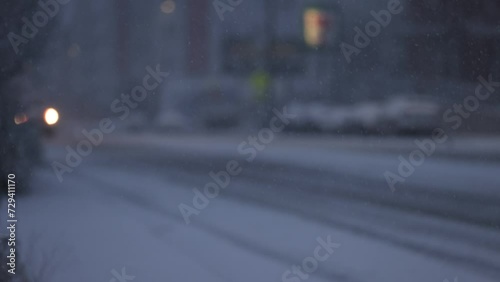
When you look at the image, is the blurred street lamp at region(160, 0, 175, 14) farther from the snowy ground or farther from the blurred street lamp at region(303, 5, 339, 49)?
the snowy ground

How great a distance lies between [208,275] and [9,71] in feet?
8.47

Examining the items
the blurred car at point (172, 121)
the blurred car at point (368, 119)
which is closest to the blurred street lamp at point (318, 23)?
the blurred car at point (368, 119)

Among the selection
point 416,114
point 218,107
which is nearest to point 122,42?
point 218,107

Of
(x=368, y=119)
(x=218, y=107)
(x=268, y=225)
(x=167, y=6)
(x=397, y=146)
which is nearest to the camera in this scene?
(x=268, y=225)

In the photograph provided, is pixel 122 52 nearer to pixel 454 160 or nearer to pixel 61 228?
pixel 454 160

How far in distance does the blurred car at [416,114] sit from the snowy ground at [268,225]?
1018cm

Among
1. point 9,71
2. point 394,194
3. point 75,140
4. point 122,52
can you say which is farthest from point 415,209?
point 122,52

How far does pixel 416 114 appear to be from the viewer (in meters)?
28.7

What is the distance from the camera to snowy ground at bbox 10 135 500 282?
7020 mm

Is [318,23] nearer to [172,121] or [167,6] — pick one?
[172,121]

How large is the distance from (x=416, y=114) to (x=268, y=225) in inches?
786

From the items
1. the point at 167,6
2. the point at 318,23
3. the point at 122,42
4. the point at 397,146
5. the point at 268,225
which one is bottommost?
the point at 397,146

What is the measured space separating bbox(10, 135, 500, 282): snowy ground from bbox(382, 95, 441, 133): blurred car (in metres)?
10.2

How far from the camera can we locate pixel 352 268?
717cm
